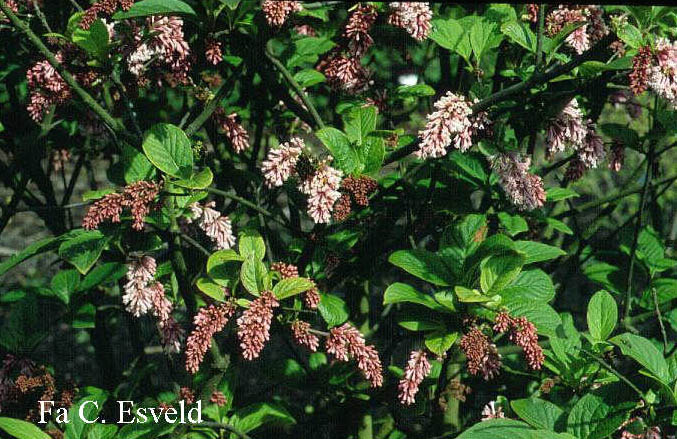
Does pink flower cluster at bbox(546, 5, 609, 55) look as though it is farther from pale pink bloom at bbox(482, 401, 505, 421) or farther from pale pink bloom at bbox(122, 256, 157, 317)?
pale pink bloom at bbox(122, 256, 157, 317)

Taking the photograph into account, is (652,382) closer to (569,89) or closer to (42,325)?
(569,89)

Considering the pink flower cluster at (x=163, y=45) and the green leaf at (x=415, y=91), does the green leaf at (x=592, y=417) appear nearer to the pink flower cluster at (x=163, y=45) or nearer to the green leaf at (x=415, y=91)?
the green leaf at (x=415, y=91)

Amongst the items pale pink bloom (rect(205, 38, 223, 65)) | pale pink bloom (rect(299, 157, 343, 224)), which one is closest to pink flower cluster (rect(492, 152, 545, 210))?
pale pink bloom (rect(299, 157, 343, 224))

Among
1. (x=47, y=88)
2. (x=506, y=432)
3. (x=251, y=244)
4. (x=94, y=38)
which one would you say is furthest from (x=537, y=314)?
(x=47, y=88)

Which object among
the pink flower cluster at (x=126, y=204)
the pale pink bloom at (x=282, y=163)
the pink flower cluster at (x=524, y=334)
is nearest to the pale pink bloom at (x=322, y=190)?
the pale pink bloom at (x=282, y=163)

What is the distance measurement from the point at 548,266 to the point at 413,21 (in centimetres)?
144

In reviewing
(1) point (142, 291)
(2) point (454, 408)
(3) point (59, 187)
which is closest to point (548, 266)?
(2) point (454, 408)

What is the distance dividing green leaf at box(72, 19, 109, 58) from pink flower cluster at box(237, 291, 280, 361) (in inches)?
29.3

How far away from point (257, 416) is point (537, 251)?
1009mm

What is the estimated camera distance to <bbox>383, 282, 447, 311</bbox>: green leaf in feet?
6.78

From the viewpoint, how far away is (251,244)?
227 centimetres

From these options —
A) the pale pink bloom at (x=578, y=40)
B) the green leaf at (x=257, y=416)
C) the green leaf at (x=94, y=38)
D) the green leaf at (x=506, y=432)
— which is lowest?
the green leaf at (x=257, y=416)

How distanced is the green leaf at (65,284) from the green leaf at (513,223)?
1.36m

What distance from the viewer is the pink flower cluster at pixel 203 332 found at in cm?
200
